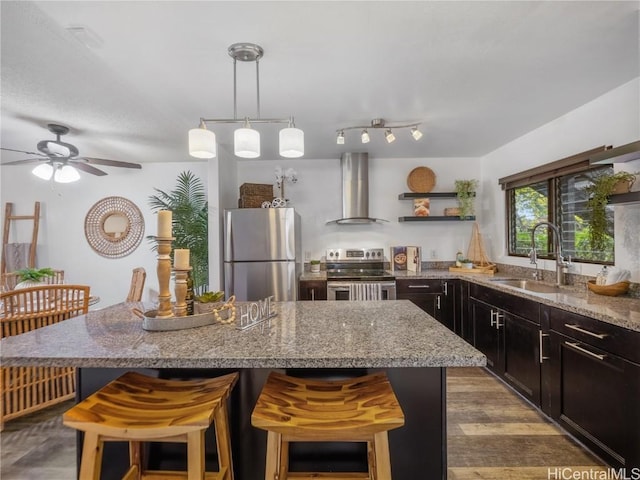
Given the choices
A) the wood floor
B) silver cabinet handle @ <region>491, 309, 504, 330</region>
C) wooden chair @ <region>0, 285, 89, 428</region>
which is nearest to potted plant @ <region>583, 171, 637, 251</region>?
silver cabinet handle @ <region>491, 309, 504, 330</region>

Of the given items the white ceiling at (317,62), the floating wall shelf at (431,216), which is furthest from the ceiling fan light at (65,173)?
the floating wall shelf at (431,216)

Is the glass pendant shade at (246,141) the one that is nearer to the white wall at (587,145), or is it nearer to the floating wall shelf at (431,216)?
the white wall at (587,145)

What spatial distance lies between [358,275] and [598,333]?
220 centimetres

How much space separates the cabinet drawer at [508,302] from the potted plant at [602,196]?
587 mm

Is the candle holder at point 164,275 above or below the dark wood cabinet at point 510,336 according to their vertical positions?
above

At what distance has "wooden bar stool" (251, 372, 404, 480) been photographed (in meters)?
0.92

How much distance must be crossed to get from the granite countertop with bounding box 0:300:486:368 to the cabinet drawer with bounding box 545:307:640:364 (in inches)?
39.2

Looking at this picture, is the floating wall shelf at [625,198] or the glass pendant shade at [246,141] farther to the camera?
the floating wall shelf at [625,198]

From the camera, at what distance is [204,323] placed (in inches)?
55.1

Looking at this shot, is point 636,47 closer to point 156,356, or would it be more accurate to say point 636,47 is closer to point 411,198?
point 411,198

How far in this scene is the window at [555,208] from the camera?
2.56 metres

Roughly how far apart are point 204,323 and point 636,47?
9.02 ft

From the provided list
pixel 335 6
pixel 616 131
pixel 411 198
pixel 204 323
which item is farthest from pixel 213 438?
pixel 411 198

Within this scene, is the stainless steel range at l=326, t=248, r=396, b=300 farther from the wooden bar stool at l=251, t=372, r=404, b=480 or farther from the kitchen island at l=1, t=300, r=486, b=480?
the wooden bar stool at l=251, t=372, r=404, b=480
